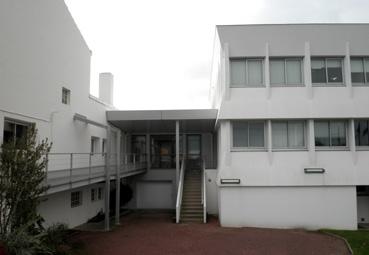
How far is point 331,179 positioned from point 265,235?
15.2 feet

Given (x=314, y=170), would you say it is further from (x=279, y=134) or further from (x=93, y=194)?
(x=93, y=194)

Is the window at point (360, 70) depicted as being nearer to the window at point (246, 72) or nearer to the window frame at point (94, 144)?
the window at point (246, 72)

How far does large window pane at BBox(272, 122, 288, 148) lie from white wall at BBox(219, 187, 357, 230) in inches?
84.5

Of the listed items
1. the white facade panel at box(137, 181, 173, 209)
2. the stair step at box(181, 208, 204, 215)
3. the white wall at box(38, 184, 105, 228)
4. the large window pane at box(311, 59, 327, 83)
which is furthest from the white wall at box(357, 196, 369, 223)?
the white wall at box(38, 184, 105, 228)

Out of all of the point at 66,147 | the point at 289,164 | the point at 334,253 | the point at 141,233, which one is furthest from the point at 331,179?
the point at 66,147

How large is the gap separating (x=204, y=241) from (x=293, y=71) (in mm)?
9437

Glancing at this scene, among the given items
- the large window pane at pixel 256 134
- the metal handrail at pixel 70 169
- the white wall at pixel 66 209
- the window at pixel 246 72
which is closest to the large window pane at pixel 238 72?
the window at pixel 246 72

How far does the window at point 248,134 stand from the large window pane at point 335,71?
162 inches

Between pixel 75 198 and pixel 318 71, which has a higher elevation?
pixel 318 71

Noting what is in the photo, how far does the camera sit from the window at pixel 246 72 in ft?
56.5

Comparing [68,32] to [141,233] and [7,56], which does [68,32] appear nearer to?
[7,56]

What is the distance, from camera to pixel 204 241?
1336cm

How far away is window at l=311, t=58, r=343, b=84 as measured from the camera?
17234 millimetres

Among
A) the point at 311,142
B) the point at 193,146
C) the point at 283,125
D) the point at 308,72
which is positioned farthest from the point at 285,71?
the point at 193,146
